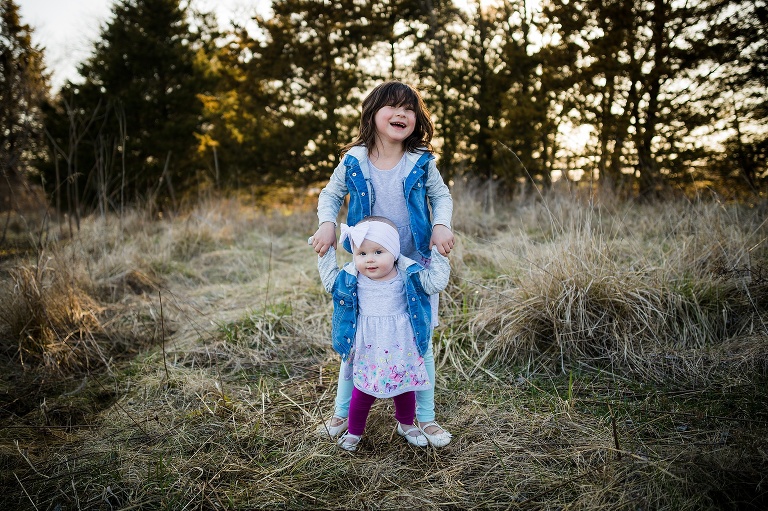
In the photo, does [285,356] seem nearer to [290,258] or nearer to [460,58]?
[290,258]

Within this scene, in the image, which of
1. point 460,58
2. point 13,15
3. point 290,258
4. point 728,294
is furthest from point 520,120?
point 13,15

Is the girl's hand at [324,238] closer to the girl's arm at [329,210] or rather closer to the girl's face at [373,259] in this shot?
the girl's arm at [329,210]

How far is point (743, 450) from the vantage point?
172 cm

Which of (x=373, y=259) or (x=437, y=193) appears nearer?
(x=373, y=259)

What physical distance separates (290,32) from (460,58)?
391 cm

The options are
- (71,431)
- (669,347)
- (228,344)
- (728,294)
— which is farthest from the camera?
(228,344)

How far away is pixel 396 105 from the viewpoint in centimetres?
195

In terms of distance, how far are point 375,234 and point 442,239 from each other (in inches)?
10.8

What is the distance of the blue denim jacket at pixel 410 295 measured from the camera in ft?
6.16

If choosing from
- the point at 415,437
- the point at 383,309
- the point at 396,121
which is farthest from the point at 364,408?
the point at 396,121

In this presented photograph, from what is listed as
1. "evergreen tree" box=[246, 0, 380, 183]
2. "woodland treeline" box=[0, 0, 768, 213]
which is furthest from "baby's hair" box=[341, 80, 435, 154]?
"evergreen tree" box=[246, 0, 380, 183]

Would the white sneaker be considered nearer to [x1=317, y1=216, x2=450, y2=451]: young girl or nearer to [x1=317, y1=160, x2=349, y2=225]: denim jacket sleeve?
[x1=317, y1=216, x2=450, y2=451]: young girl

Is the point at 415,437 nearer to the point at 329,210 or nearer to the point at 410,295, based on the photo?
the point at 410,295

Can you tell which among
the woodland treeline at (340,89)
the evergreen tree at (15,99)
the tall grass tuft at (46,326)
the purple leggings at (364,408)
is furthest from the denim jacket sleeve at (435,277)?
the evergreen tree at (15,99)
